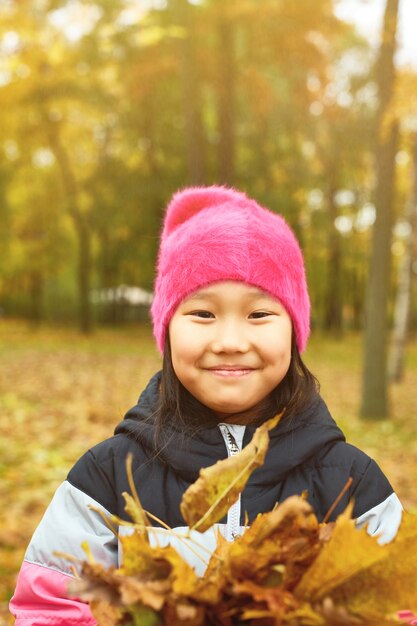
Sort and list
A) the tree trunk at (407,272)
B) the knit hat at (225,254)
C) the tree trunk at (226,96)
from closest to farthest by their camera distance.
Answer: the knit hat at (225,254) < the tree trunk at (226,96) < the tree trunk at (407,272)

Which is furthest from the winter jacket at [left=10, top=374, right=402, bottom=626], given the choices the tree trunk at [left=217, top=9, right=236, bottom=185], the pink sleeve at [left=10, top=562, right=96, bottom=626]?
the tree trunk at [left=217, top=9, right=236, bottom=185]

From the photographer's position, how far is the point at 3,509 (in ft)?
15.7

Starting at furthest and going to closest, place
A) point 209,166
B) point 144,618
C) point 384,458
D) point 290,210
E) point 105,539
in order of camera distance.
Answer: point 290,210 → point 209,166 → point 384,458 → point 105,539 → point 144,618

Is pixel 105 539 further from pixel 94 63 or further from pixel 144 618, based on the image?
pixel 94 63

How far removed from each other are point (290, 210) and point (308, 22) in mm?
11080

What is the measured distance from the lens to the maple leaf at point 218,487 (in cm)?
98

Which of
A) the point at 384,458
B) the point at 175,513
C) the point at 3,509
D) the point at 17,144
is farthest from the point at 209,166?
the point at 175,513

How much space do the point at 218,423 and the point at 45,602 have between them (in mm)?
583

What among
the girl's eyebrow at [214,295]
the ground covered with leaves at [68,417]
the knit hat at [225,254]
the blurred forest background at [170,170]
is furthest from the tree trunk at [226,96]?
the girl's eyebrow at [214,295]

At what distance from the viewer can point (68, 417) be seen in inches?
323

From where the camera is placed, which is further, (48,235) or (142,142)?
(48,235)

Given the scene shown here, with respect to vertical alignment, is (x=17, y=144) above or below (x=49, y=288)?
above

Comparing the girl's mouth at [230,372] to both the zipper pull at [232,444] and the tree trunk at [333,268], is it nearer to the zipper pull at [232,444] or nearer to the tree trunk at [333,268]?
the zipper pull at [232,444]

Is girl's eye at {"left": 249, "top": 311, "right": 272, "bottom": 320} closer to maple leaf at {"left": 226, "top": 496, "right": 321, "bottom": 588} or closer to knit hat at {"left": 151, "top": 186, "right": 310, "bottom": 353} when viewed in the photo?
knit hat at {"left": 151, "top": 186, "right": 310, "bottom": 353}
